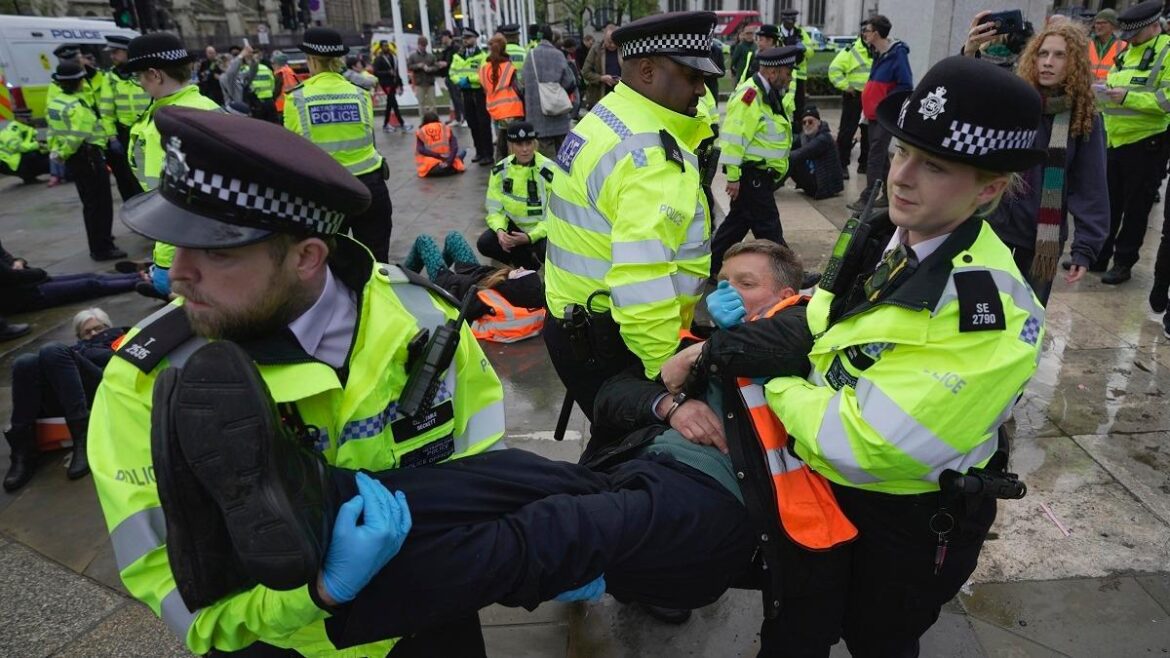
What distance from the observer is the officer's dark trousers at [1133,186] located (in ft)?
18.8

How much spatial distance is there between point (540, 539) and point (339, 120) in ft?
15.1

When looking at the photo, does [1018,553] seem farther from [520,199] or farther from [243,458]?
[520,199]

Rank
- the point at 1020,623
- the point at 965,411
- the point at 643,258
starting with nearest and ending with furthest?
1. the point at 965,411
2. the point at 643,258
3. the point at 1020,623

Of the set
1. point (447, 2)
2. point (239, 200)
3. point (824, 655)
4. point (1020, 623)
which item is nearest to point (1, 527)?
point (239, 200)

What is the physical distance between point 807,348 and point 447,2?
1994 centimetres

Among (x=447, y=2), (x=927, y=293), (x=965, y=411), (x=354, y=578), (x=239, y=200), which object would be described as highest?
(x=447, y=2)

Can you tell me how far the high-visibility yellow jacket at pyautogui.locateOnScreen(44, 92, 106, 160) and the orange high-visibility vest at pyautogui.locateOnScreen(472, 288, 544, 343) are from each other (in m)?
5.15

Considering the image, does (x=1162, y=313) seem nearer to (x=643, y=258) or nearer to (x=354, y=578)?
(x=643, y=258)

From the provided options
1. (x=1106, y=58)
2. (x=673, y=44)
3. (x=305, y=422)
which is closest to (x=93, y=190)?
(x=673, y=44)

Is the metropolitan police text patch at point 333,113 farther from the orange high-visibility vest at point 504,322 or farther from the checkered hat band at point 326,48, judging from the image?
the orange high-visibility vest at point 504,322

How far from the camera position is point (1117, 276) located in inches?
235

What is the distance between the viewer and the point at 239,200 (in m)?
1.35

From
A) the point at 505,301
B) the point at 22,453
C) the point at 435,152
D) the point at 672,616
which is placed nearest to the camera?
the point at 672,616

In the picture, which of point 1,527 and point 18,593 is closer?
point 18,593
